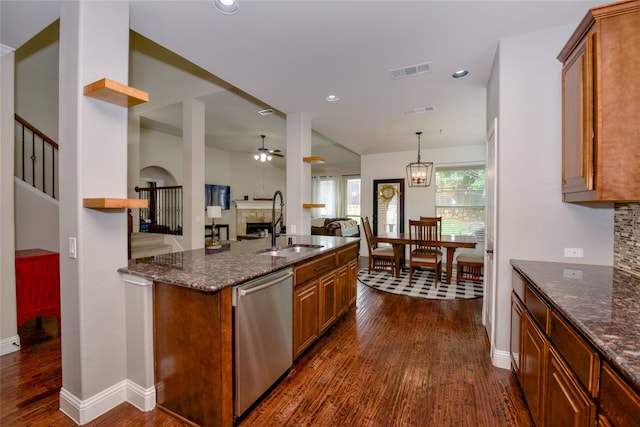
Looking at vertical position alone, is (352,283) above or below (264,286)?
below

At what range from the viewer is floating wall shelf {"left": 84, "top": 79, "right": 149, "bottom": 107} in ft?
5.02

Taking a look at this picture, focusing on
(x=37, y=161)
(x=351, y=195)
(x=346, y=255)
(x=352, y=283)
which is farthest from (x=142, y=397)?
(x=351, y=195)

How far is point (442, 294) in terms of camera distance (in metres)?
4.12

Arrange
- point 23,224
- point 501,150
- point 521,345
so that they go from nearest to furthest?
1. point 521,345
2. point 501,150
3. point 23,224

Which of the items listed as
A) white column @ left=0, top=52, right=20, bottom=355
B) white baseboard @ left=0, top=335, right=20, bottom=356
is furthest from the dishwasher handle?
white baseboard @ left=0, top=335, right=20, bottom=356

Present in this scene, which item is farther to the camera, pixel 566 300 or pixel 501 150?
pixel 501 150

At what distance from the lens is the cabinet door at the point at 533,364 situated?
1410 mm

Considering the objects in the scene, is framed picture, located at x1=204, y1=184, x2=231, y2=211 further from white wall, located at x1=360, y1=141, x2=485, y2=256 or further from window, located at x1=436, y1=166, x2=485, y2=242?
window, located at x1=436, y1=166, x2=485, y2=242

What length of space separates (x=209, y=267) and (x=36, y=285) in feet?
6.97

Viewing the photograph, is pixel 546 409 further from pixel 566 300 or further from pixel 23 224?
pixel 23 224

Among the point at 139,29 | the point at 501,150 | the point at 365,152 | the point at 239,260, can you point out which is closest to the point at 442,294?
the point at 501,150

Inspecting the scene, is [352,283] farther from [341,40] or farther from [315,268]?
[341,40]

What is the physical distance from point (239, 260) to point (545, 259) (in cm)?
232

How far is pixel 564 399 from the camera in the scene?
1.14 m
